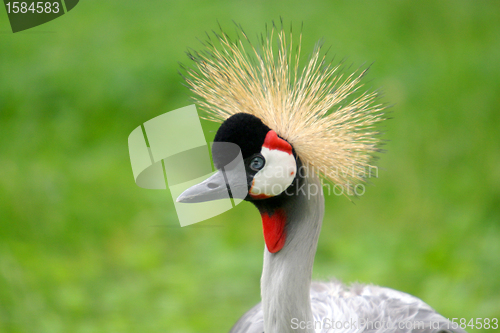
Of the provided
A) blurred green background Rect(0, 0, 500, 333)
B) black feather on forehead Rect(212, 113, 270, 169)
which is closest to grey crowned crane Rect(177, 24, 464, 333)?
black feather on forehead Rect(212, 113, 270, 169)

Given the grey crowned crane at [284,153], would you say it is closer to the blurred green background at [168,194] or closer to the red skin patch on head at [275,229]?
the red skin patch on head at [275,229]

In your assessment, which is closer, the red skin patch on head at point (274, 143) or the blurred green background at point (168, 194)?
the red skin patch on head at point (274, 143)

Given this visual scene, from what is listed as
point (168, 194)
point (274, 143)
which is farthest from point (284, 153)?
point (168, 194)

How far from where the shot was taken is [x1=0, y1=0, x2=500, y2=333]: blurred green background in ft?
→ 6.64

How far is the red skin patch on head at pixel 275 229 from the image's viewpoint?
39.8 inches

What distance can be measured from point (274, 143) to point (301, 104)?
0.43ft

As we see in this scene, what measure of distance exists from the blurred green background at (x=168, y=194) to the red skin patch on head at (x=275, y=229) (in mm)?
1043

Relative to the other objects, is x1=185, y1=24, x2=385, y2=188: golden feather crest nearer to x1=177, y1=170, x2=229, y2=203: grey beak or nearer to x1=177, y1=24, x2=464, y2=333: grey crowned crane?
x1=177, y1=24, x2=464, y2=333: grey crowned crane

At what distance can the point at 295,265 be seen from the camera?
996 millimetres

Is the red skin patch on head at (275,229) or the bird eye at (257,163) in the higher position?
the bird eye at (257,163)

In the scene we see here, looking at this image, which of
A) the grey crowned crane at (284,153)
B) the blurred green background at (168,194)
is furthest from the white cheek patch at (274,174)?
the blurred green background at (168,194)

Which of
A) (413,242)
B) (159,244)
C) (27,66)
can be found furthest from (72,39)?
(413,242)

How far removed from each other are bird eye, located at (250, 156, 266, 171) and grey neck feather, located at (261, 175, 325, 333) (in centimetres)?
Result: 10

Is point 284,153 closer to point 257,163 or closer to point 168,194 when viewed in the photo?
point 257,163
